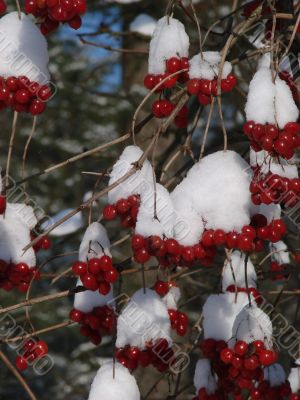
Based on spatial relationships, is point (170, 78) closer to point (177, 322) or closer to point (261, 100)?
point (261, 100)

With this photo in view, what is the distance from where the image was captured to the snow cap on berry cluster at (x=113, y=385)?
2.06 metres

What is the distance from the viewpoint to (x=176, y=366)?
2.63 m

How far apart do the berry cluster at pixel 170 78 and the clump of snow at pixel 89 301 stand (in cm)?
68

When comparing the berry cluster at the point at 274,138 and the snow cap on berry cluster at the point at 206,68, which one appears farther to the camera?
the snow cap on berry cluster at the point at 206,68

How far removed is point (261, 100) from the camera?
1824mm

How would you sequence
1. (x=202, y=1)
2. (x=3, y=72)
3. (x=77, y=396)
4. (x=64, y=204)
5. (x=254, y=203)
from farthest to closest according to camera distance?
(x=64, y=204), (x=77, y=396), (x=202, y=1), (x=3, y=72), (x=254, y=203)

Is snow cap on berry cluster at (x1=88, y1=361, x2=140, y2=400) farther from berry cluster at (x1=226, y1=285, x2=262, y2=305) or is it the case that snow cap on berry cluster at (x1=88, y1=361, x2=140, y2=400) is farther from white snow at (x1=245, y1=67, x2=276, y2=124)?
white snow at (x1=245, y1=67, x2=276, y2=124)

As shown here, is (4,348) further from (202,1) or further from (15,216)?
(15,216)

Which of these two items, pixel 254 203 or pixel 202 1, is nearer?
pixel 254 203

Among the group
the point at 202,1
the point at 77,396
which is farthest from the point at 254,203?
the point at 77,396

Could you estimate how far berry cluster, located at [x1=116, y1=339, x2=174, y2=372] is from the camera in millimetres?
2180

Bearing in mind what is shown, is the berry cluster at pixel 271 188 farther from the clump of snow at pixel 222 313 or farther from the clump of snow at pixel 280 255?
the clump of snow at pixel 280 255

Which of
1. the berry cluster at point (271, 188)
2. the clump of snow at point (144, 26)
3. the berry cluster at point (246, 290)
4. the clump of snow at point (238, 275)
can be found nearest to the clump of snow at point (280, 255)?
the clump of snow at point (238, 275)

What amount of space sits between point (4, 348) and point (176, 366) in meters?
3.96
